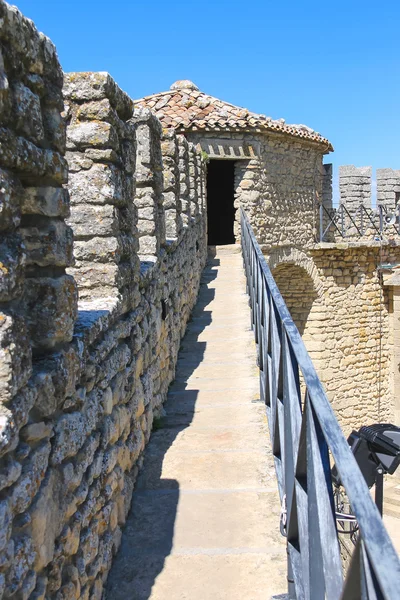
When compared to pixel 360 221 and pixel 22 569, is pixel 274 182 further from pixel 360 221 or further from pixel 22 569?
pixel 22 569

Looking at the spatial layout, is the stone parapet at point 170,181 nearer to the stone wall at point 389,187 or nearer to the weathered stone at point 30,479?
the weathered stone at point 30,479

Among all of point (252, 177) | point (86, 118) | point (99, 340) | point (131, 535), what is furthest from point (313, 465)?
Result: point (252, 177)

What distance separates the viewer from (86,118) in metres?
3.34

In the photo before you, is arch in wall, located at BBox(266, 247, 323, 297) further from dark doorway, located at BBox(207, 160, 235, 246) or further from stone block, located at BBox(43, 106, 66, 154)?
stone block, located at BBox(43, 106, 66, 154)

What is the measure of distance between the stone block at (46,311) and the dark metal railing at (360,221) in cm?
1383

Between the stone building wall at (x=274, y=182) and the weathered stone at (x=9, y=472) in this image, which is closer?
the weathered stone at (x=9, y=472)

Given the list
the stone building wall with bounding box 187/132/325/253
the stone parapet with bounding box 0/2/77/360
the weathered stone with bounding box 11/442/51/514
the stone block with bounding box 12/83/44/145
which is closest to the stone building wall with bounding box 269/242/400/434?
the stone building wall with bounding box 187/132/325/253

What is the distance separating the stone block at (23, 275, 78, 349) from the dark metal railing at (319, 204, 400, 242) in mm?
13832

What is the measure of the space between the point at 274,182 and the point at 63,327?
12553 millimetres

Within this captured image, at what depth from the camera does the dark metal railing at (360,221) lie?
627 inches

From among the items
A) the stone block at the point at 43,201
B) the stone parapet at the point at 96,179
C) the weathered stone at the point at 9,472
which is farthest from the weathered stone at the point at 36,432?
the stone parapet at the point at 96,179

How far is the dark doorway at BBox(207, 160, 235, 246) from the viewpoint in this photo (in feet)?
60.1

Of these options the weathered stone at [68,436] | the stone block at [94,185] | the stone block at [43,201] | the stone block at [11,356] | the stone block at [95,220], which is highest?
the stone block at [94,185]

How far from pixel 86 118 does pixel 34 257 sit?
125 cm
